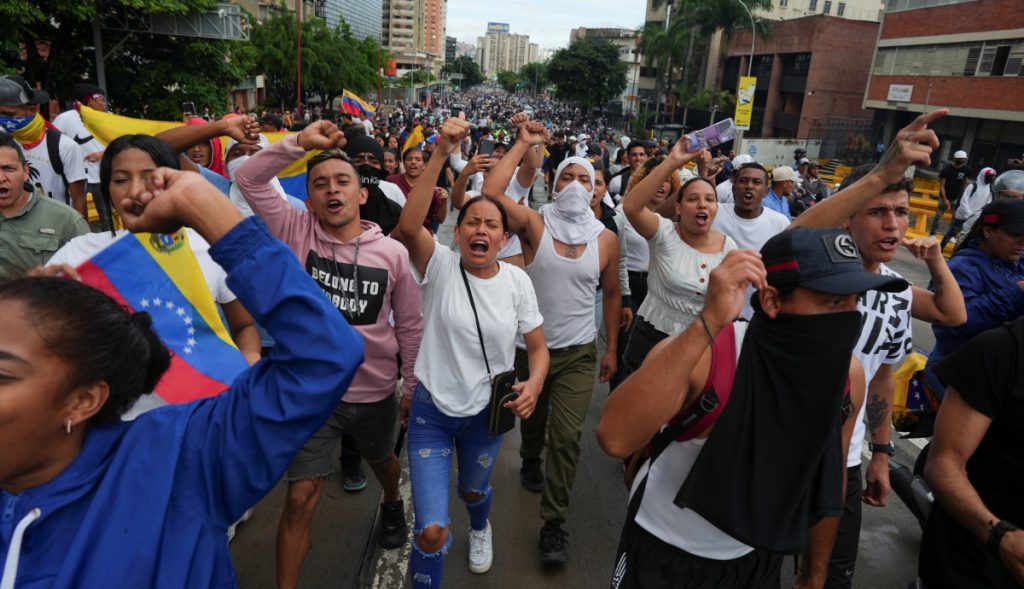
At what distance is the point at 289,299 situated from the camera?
132 centimetres

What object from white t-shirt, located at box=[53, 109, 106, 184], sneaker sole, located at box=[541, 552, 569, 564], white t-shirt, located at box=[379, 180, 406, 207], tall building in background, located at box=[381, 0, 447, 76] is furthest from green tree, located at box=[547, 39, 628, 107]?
tall building in background, located at box=[381, 0, 447, 76]

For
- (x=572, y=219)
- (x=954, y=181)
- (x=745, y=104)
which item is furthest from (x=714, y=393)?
(x=954, y=181)

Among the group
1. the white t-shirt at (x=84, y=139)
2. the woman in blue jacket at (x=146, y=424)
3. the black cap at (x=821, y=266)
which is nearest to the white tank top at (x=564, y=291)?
the black cap at (x=821, y=266)

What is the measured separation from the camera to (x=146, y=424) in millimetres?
1407

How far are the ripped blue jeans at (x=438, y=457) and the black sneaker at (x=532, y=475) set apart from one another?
1.13 meters

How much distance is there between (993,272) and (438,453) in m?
3.27

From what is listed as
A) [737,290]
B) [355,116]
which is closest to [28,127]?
[737,290]

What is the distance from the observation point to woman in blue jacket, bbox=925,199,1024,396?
3.45m

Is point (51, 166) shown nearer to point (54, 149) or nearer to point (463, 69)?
point (54, 149)

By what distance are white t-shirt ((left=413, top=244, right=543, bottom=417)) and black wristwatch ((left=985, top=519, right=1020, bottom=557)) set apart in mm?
1947

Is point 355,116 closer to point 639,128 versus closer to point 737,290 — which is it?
point 737,290

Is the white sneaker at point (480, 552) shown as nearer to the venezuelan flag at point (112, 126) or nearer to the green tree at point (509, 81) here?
the venezuelan flag at point (112, 126)

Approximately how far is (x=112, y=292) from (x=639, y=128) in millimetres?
49230

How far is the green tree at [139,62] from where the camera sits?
18094 mm
